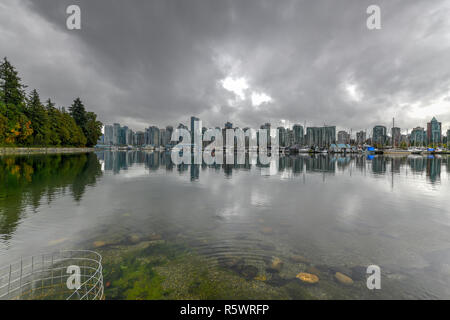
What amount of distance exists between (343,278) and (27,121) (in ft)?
399

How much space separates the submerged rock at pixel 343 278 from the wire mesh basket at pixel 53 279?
883 cm

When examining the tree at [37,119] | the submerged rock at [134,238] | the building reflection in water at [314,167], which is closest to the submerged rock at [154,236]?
the submerged rock at [134,238]

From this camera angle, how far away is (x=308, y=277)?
26.0 ft

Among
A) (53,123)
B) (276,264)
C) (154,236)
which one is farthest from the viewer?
(53,123)

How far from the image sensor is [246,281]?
7.57 meters

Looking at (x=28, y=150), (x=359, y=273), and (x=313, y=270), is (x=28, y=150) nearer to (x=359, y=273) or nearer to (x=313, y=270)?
(x=313, y=270)

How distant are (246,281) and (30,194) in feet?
81.0

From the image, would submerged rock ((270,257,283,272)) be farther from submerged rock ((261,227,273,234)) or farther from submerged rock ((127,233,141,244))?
submerged rock ((127,233,141,244))

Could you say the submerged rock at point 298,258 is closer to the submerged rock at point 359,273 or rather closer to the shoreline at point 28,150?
the submerged rock at point 359,273

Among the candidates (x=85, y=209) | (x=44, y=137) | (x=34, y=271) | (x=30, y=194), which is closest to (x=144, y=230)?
(x=34, y=271)

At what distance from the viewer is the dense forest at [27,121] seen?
77.2 m

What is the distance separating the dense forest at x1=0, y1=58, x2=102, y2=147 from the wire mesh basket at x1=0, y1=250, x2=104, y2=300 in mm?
96372

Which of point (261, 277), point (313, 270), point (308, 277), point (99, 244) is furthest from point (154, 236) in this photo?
point (313, 270)
